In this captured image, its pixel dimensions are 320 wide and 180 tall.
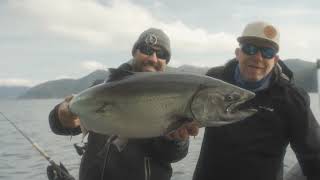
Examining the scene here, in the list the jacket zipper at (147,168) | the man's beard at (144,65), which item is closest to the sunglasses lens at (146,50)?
the man's beard at (144,65)

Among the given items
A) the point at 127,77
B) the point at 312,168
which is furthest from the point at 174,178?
the point at 127,77

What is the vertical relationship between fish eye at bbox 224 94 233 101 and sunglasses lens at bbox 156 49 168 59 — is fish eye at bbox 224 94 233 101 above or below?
above

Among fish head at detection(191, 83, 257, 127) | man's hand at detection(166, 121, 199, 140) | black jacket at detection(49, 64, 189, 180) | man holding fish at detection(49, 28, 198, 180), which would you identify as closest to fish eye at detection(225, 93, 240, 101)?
fish head at detection(191, 83, 257, 127)

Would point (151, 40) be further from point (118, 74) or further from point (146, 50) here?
point (118, 74)

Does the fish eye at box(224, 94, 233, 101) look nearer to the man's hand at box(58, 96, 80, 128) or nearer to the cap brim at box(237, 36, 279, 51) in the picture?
the man's hand at box(58, 96, 80, 128)

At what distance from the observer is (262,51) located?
6160 millimetres

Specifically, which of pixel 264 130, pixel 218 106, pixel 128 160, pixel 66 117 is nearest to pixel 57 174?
pixel 128 160

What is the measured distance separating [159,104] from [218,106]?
0.53 meters

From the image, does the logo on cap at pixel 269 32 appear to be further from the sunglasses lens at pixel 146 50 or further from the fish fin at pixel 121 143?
the fish fin at pixel 121 143

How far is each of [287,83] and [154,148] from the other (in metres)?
2.12

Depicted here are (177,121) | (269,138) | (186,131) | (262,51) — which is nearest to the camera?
(177,121)

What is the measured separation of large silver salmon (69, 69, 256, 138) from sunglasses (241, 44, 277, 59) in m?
1.91

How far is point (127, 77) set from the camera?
4430mm

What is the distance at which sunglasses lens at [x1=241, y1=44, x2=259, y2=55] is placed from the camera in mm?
6176
